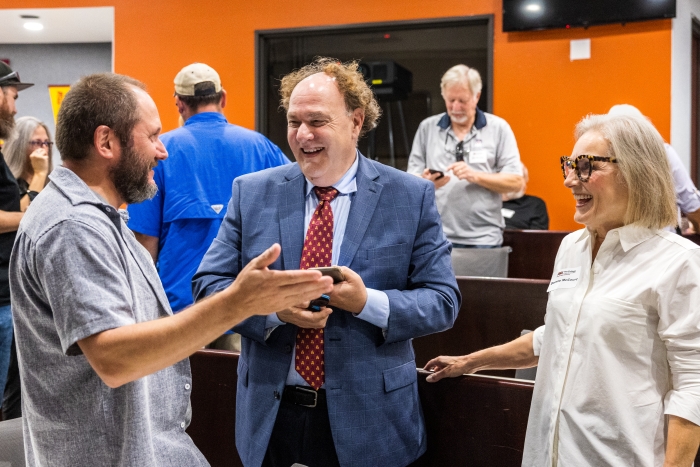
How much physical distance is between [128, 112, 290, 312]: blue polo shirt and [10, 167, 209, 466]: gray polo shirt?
4.24ft

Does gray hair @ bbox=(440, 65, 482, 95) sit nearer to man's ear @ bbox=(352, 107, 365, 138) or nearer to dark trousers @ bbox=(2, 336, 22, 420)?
man's ear @ bbox=(352, 107, 365, 138)

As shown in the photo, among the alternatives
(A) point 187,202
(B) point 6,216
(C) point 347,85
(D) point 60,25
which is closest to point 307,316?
(C) point 347,85

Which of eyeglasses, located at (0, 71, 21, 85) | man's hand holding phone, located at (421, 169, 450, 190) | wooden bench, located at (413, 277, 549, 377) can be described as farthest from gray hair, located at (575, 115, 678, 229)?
eyeglasses, located at (0, 71, 21, 85)

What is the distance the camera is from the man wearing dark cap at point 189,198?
270 centimetres

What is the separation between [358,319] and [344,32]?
4971 mm

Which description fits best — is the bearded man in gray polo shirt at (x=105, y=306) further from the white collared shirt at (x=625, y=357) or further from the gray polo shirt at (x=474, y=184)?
the gray polo shirt at (x=474, y=184)

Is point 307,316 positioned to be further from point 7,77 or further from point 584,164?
point 7,77

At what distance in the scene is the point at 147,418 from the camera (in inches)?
53.1

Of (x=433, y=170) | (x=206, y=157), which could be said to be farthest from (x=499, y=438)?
(x=433, y=170)

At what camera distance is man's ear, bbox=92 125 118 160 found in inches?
56.4

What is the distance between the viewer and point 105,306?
4.04 ft

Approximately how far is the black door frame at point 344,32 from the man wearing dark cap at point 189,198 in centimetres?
355

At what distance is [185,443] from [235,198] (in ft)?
2.23

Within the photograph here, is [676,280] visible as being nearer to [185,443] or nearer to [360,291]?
[360,291]
